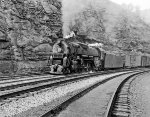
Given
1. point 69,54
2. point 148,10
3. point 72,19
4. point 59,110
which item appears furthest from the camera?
point 148,10

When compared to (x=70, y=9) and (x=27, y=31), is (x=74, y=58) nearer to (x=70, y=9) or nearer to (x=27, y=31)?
(x=27, y=31)

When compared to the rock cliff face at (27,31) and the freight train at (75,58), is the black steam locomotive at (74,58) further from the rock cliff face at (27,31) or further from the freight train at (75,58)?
the rock cliff face at (27,31)

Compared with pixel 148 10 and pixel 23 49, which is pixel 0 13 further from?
pixel 148 10

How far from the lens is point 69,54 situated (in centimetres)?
1948

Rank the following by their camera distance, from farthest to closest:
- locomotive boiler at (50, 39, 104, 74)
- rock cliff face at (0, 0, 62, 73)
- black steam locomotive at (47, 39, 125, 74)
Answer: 1. rock cliff face at (0, 0, 62, 73)
2. black steam locomotive at (47, 39, 125, 74)
3. locomotive boiler at (50, 39, 104, 74)

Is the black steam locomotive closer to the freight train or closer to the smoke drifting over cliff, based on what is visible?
the freight train

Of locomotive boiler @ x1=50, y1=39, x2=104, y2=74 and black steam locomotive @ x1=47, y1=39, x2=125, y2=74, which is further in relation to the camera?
black steam locomotive @ x1=47, y1=39, x2=125, y2=74

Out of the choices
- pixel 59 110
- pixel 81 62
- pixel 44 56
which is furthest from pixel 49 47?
pixel 59 110

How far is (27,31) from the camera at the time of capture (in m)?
24.1

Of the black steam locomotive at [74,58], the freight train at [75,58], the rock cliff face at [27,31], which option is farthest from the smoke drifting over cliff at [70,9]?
the black steam locomotive at [74,58]

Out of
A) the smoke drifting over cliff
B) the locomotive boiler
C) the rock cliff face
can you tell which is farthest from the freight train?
the smoke drifting over cliff

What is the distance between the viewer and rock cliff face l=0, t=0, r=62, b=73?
20.9 meters

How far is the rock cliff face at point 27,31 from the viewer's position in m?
20.9

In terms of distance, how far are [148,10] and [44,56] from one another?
16171 centimetres
